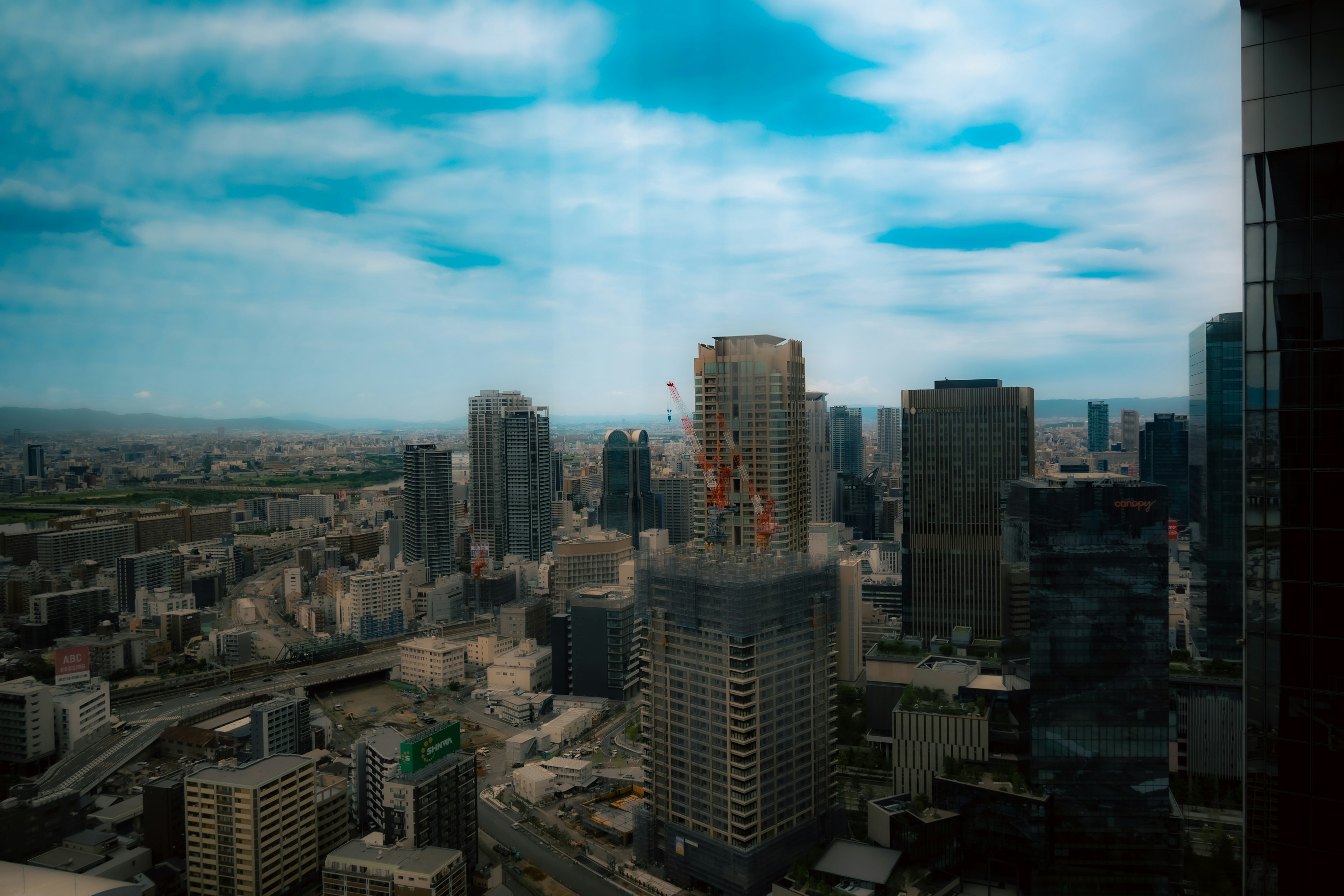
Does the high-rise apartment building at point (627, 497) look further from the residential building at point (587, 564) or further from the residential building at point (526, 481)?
the residential building at point (587, 564)

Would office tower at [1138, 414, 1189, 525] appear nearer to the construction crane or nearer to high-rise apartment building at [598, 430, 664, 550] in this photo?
the construction crane

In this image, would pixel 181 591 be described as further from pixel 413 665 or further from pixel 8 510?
pixel 8 510

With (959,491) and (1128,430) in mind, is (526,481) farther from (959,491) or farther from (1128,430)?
(1128,430)

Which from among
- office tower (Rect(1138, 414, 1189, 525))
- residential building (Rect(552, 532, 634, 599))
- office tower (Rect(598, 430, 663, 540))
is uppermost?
office tower (Rect(1138, 414, 1189, 525))

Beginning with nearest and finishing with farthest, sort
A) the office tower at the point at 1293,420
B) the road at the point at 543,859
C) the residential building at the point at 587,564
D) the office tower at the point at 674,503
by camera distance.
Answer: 1. the office tower at the point at 1293,420
2. the road at the point at 543,859
3. the residential building at the point at 587,564
4. the office tower at the point at 674,503

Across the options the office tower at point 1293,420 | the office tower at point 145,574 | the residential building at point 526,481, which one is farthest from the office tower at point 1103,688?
the residential building at point 526,481

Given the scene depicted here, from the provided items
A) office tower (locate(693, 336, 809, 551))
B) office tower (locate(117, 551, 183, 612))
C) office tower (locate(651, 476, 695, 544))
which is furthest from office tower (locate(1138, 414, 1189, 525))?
office tower (locate(117, 551, 183, 612))

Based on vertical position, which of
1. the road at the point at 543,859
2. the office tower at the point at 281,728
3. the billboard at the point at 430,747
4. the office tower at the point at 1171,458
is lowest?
the road at the point at 543,859

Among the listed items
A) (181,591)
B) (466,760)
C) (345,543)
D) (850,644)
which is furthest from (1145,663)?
(345,543)
